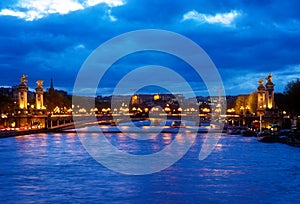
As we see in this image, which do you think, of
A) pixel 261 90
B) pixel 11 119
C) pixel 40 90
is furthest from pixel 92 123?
pixel 261 90

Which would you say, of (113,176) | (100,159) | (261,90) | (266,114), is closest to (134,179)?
(113,176)

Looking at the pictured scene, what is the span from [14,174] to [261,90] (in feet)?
228

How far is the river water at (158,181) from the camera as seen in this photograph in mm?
22703

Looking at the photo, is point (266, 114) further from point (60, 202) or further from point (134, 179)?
point (60, 202)

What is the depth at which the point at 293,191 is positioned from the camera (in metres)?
24.4

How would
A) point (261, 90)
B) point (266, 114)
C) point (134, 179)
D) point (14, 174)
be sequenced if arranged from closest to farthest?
point (134, 179) < point (14, 174) < point (266, 114) < point (261, 90)

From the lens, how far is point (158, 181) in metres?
27.2

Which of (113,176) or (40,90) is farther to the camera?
(40,90)

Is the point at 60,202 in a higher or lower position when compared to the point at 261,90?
lower

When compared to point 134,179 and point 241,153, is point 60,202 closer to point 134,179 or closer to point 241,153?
point 134,179

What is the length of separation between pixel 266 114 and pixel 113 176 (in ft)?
205

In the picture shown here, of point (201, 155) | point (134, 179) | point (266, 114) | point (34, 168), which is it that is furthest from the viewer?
point (266, 114)

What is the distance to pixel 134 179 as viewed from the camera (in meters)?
27.9

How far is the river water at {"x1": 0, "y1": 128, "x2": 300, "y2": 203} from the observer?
2270 cm
